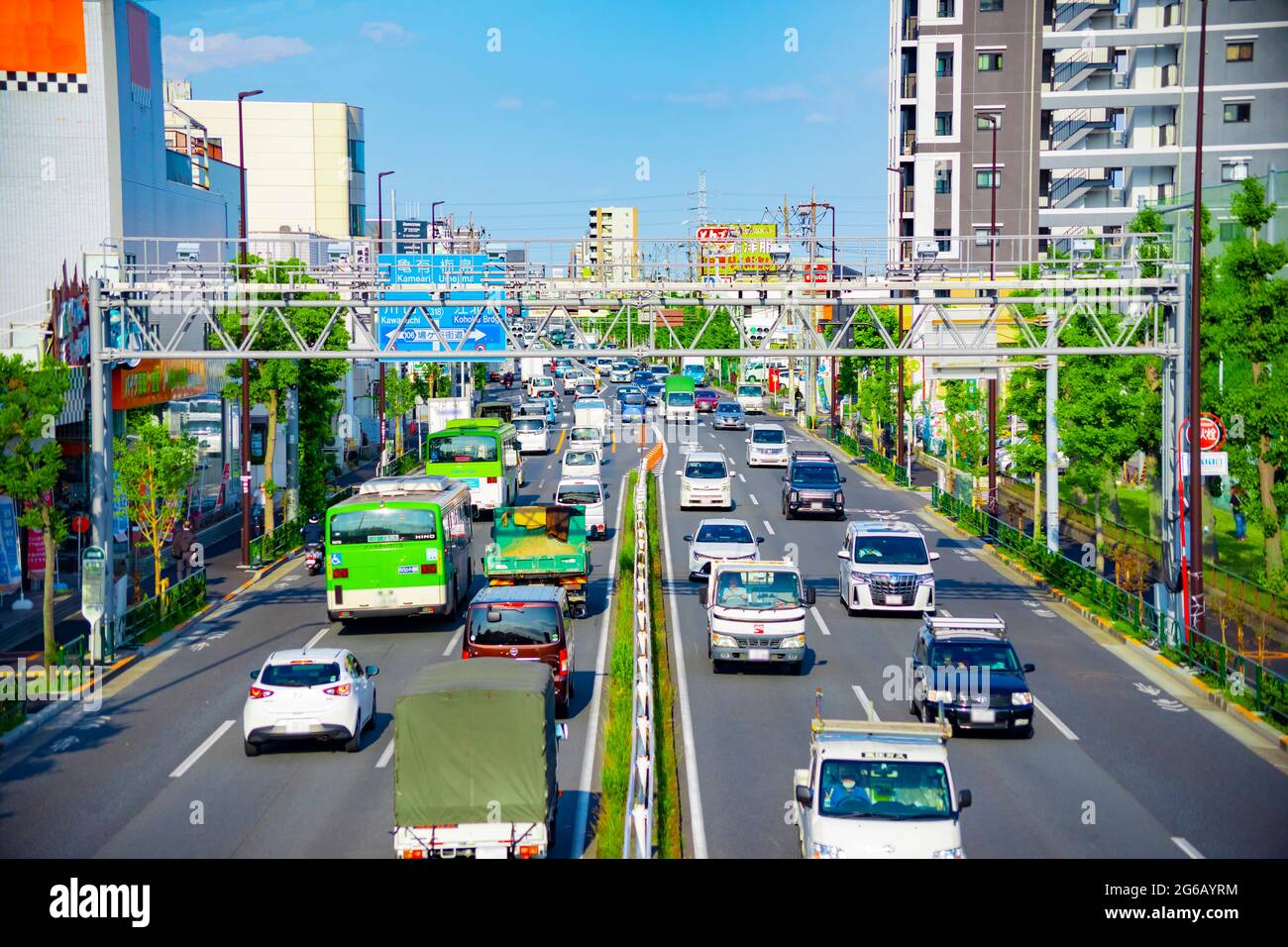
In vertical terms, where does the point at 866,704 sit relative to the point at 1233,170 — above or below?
below

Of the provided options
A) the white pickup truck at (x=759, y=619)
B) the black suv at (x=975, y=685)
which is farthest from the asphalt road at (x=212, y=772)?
the black suv at (x=975, y=685)

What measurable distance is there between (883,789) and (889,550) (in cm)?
1661

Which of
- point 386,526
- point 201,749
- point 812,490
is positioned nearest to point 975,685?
point 201,749

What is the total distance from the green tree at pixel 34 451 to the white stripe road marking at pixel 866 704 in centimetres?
1398

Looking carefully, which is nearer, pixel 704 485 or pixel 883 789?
pixel 883 789

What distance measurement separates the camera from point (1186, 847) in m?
16.1

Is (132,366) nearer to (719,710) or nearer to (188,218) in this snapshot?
(188,218)

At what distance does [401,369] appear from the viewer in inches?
2987

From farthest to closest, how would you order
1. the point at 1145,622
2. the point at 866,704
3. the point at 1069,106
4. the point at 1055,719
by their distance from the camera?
the point at 1069,106
the point at 1145,622
the point at 866,704
the point at 1055,719

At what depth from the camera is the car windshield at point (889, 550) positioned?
3098 centimetres

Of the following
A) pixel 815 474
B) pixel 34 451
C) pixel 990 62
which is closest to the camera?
pixel 34 451

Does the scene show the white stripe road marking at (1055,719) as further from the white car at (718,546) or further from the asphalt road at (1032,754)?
the white car at (718,546)

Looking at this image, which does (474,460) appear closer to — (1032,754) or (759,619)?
(759,619)
